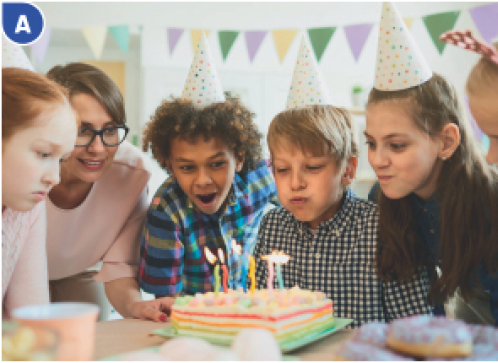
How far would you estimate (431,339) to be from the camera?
688 mm

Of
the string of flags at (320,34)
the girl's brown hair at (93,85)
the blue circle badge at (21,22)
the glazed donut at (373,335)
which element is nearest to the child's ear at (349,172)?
the glazed donut at (373,335)

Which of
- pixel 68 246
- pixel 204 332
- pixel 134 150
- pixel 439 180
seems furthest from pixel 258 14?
pixel 204 332

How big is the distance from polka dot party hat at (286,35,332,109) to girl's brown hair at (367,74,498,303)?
0.82ft

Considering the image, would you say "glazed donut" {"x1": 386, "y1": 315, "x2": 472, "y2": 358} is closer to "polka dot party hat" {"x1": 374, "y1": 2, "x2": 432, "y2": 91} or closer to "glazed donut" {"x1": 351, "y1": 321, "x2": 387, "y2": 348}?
"glazed donut" {"x1": 351, "y1": 321, "x2": 387, "y2": 348}

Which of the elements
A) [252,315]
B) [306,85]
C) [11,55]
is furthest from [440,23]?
[252,315]

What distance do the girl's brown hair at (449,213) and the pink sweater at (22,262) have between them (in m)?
0.83

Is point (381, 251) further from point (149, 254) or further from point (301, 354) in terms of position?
point (149, 254)

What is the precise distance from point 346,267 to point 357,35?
2319 millimetres

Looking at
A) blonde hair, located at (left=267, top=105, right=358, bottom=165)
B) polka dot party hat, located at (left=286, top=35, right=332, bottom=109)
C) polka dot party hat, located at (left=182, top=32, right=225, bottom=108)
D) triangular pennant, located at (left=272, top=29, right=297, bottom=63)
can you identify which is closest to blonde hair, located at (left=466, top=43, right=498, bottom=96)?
blonde hair, located at (left=267, top=105, right=358, bottom=165)

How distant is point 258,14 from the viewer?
195 inches

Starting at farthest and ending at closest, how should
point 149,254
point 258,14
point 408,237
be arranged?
point 258,14 < point 149,254 < point 408,237

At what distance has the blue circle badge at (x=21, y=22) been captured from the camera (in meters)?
1.52

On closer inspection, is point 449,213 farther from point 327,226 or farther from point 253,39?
point 253,39

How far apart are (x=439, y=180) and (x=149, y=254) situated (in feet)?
2.89
